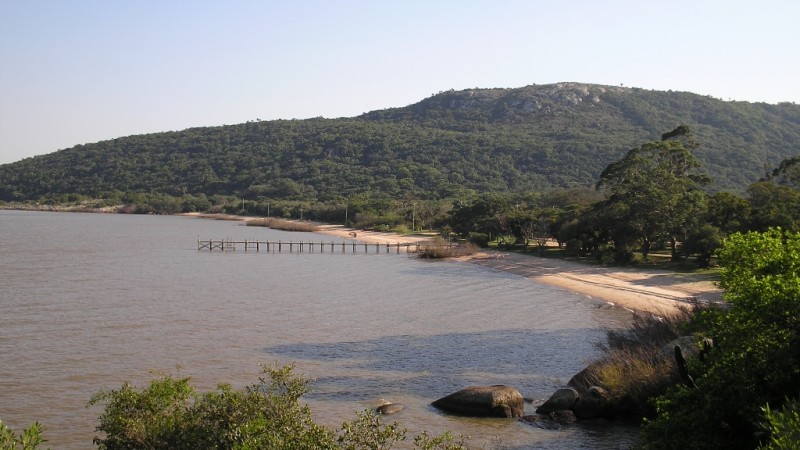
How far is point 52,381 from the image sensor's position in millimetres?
19875

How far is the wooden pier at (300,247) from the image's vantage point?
73.5 metres

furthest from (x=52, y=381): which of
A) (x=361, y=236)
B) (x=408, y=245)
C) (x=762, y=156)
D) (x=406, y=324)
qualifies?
(x=762, y=156)

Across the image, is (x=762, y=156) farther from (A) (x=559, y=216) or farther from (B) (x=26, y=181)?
(B) (x=26, y=181)

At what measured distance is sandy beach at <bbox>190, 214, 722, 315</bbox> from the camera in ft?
114

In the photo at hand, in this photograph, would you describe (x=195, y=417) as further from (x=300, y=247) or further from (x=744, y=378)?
(x=300, y=247)

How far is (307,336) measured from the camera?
27578 millimetres

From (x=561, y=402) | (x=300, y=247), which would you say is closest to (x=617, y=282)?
(x=561, y=402)

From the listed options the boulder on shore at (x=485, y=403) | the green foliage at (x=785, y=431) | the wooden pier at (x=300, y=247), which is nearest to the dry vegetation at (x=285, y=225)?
the wooden pier at (x=300, y=247)

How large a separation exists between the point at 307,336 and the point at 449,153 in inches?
5231

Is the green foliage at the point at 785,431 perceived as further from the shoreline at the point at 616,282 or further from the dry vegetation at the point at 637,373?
the shoreline at the point at 616,282

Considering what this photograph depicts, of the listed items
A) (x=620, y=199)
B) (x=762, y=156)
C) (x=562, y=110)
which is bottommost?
(x=620, y=199)

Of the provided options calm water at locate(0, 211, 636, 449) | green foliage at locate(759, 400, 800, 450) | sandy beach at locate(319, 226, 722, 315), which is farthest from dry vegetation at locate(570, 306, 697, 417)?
sandy beach at locate(319, 226, 722, 315)

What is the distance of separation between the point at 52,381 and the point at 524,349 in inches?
623

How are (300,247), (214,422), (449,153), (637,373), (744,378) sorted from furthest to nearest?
(449,153) < (300,247) < (637,373) < (214,422) < (744,378)
